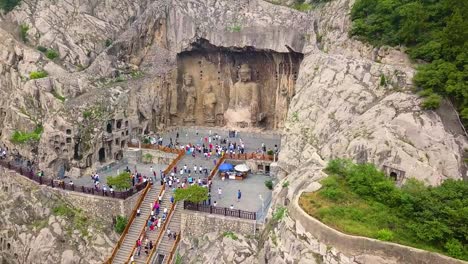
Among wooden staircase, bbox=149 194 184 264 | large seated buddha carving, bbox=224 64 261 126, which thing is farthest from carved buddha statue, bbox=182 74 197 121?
wooden staircase, bbox=149 194 184 264

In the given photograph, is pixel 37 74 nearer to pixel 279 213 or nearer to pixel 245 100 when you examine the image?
pixel 245 100

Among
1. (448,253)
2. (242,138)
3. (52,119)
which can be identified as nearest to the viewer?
(448,253)

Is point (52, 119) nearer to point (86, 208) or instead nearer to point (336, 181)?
point (86, 208)

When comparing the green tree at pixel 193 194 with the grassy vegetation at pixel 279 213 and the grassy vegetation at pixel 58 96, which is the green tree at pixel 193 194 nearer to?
the grassy vegetation at pixel 279 213

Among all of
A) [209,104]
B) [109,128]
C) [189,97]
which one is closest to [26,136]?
[109,128]

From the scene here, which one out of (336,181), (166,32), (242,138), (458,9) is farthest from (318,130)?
(166,32)

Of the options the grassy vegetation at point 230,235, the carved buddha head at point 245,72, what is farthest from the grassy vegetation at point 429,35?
the carved buddha head at point 245,72
